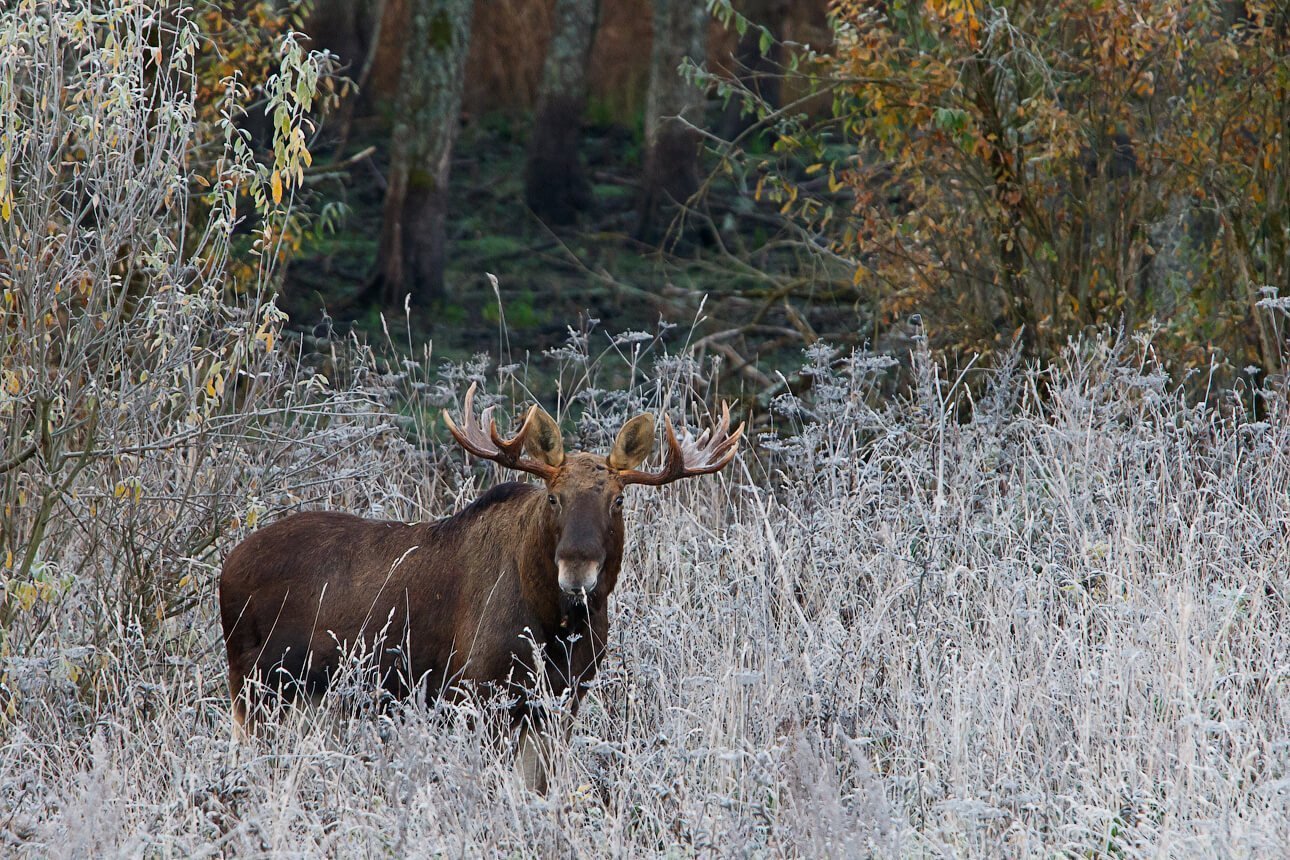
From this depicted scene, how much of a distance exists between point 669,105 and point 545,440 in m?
12.9

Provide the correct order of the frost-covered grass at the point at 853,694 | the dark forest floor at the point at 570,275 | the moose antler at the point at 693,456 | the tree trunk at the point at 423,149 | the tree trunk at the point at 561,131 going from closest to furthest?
the frost-covered grass at the point at 853,694 → the moose antler at the point at 693,456 → the dark forest floor at the point at 570,275 → the tree trunk at the point at 423,149 → the tree trunk at the point at 561,131

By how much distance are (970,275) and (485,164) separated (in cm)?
1428

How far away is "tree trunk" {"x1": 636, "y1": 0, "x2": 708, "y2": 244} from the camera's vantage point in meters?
18.0

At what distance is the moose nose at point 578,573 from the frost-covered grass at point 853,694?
0.51 m

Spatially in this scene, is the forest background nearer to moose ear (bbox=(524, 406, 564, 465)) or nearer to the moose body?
the moose body

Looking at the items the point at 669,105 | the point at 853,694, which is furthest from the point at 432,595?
the point at 669,105

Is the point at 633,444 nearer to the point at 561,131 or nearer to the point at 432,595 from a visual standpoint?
the point at 432,595

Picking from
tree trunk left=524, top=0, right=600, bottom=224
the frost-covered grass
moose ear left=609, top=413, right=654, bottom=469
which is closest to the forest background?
the frost-covered grass

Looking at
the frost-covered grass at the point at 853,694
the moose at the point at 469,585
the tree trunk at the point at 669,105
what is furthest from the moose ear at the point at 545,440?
the tree trunk at the point at 669,105

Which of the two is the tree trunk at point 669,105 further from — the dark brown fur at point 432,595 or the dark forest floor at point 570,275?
the dark brown fur at point 432,595

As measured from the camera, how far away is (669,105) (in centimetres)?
1819

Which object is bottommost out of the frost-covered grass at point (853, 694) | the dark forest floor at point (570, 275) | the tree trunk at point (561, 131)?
the frost-covered grass at point (853, 694)

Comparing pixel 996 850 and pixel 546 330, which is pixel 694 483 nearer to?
pixel 996 850

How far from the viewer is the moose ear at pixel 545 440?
19.0 ft
